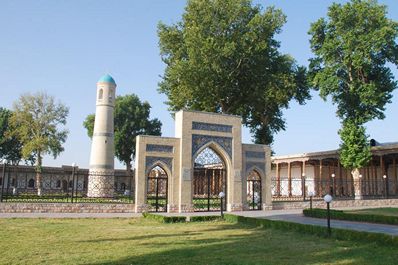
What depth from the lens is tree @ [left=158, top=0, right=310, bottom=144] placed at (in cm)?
2489

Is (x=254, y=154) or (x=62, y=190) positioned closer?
(x=254, y=154)

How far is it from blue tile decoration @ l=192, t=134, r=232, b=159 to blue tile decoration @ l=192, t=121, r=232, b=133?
368 millimetres

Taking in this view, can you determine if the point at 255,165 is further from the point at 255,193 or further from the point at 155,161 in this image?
the point at 155,161

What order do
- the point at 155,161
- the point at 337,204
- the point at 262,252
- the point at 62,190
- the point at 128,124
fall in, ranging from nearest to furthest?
the point at 262,252, the point at 155,161, the point at 337,204, the point at 62,190, the point at 128,124

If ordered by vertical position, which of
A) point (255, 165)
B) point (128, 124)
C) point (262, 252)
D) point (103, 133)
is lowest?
point (262, 252)

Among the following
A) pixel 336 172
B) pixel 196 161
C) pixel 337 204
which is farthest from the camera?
pixel 336 172

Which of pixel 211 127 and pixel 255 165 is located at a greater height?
pixel 211 127

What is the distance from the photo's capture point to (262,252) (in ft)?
26.2

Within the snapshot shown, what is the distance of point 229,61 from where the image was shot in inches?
1006

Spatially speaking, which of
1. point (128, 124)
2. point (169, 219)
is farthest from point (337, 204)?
point (128, 124)

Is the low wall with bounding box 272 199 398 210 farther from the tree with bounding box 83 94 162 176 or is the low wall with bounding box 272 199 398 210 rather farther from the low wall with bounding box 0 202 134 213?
the tree with bounding box 83 94 162 176

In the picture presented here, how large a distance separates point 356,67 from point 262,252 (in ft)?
71.0

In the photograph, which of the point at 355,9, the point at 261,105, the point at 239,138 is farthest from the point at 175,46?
the point at 355,9

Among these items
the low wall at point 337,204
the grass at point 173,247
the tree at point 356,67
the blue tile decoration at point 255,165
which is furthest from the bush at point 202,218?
the tree at point 356,67
